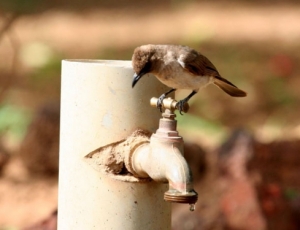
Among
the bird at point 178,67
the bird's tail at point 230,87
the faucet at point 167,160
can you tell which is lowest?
the faucet at point 167,160

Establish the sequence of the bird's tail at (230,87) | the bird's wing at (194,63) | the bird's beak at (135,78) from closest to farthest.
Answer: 1. the bird's beak at (135,78)
2. the bird's wing at (194,63)
3. the bird's tail at (230,87)

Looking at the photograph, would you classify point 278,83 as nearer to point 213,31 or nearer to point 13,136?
point 213,31

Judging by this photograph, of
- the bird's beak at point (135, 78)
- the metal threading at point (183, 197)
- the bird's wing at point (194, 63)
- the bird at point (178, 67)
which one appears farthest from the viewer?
the bird's wing at point (194, 63)

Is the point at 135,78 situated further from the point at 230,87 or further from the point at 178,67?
the point at 230,87

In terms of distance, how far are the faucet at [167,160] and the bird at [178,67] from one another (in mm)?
468

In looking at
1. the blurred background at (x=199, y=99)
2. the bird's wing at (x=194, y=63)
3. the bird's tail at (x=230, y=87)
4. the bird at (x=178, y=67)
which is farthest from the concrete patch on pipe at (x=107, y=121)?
the blurred background at (x=199, y=99)

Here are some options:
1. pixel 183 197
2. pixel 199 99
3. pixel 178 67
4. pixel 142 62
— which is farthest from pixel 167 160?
pixel 199 99

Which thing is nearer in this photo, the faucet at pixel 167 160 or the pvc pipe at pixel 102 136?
the faucet at pixel 167 160

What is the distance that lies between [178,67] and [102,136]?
88 cm

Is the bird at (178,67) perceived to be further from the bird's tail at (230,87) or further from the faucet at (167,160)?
the faucet at (167,160)

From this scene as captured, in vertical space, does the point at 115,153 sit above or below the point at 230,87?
below

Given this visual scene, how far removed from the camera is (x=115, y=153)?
11.6 feet

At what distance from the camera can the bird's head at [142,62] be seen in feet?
11.4

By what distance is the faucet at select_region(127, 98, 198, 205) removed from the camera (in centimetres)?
302
